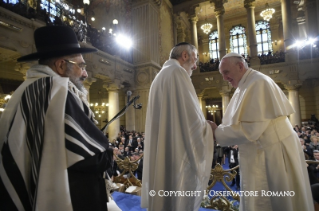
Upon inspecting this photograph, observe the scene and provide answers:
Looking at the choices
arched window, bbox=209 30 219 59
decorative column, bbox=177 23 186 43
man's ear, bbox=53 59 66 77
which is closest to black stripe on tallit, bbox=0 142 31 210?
man's ear, bbox=53 59 66 77

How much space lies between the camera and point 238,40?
66.9 ft

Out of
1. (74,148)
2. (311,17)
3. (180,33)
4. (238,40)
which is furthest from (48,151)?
(238,40)

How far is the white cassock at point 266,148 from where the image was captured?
5.60 feet

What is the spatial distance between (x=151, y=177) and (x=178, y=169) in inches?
12.0

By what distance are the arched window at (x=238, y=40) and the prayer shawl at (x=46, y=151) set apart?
2191cm

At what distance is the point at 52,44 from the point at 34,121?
0.62 meters

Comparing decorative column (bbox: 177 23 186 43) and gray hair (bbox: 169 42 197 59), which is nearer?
gray hair (bbox: 169 42 197 59)

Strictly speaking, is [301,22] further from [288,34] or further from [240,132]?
[240,132]

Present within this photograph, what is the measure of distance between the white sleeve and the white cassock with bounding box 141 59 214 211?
0.20 meters

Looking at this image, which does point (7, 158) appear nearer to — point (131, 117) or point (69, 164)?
point (69, 164)

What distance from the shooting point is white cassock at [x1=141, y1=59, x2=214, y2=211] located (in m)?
1.61

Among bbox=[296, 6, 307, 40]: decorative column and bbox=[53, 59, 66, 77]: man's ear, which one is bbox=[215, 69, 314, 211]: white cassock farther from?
bbox=[296, 6, 307, 40]: decorative column

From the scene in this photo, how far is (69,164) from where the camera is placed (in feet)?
3.60

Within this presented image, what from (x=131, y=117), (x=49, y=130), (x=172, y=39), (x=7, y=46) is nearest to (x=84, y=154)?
(x=49, y=130)
